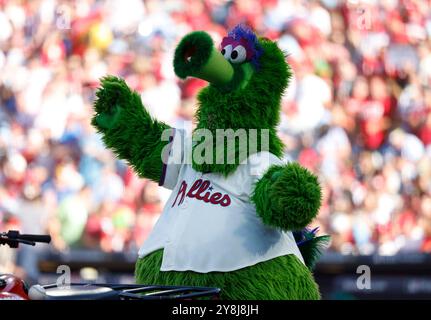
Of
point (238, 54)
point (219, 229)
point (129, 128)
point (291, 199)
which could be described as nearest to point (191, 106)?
point (129, 128)

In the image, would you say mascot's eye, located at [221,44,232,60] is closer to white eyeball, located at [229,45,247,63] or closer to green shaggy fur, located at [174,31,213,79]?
white eyeball, located at [229,45,247,63]

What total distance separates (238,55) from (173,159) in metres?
0.33

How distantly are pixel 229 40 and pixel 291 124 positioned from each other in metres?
2.58

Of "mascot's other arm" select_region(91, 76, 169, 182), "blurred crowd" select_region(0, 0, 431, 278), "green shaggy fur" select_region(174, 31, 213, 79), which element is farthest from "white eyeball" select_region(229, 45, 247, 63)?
"blurred crowd" select_region(0, 0, 431, 278)

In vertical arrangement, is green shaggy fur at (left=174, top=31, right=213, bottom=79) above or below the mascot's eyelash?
A: below

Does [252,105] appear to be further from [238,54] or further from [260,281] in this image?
[260,281]

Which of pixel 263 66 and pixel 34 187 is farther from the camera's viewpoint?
pixel 34 187

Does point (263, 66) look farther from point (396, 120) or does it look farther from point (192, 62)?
point (396, 120)

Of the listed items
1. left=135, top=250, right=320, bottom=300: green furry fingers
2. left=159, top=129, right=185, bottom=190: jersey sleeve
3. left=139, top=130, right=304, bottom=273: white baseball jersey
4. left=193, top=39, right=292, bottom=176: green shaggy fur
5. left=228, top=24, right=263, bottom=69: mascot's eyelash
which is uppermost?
left=228, top=24, right=263, bottom=69: mascot's eyelash

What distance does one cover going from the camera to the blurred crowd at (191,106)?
4.48m

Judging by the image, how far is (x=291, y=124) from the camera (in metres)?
4.58

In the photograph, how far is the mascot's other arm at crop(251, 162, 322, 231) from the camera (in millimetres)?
1716

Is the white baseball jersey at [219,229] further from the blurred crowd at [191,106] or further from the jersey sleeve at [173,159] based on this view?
the blurred crowd at [191,106]
